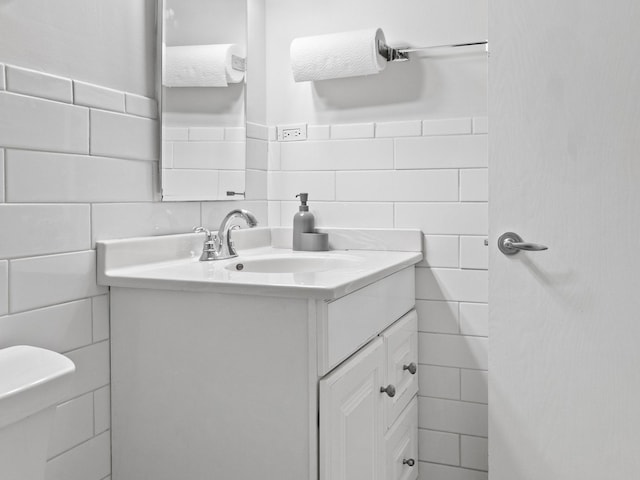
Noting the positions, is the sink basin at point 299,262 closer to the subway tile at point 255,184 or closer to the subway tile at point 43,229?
the subway tile at point 255,184

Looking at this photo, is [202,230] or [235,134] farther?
[235,134]

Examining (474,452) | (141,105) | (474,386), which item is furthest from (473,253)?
(141,105)

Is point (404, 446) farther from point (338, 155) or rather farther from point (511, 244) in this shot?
point (338, 155)

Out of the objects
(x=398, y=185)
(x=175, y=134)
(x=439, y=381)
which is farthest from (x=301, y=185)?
(x=439, y=381)

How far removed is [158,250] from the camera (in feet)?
4.99

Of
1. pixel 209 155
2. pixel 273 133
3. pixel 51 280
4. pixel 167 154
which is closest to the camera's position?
pixel 51 280

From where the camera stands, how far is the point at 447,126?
1904 millimetres

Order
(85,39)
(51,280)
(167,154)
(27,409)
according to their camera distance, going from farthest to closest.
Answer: (167,154)
(85,39)
(51,280)
(27,409)

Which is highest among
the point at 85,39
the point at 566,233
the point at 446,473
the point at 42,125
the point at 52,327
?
the point at 85,39

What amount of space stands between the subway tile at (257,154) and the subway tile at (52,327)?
2.92ft

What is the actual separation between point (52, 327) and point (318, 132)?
46.3 inches

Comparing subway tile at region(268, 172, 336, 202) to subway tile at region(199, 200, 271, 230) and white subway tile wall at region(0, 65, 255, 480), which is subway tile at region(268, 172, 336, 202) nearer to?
subway tile at region(199, 200, 271, 230)

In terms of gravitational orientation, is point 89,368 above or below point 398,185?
below

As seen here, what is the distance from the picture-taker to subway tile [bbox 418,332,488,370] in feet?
6.22
